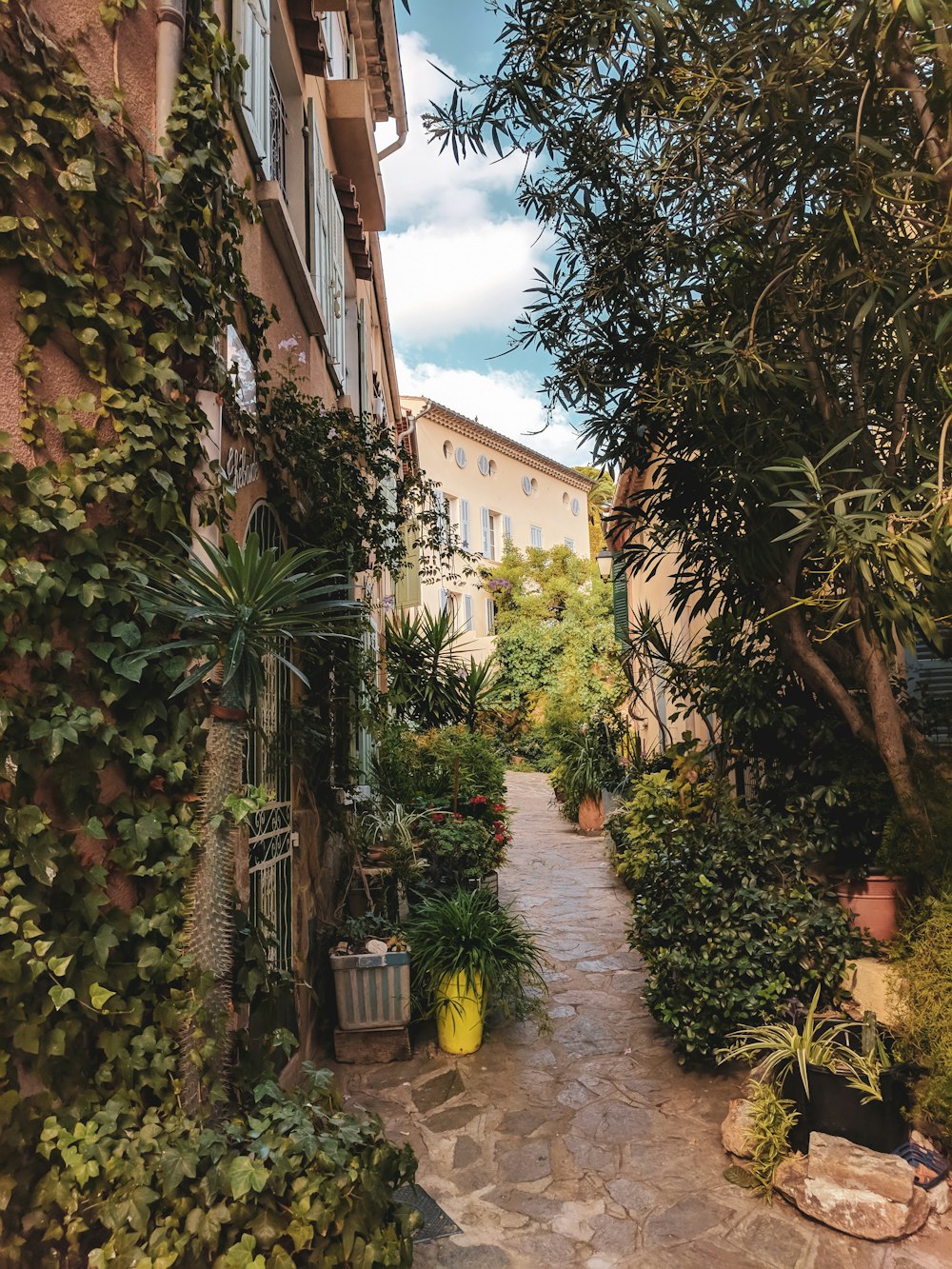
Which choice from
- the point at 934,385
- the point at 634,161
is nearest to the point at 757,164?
the point at 634,161

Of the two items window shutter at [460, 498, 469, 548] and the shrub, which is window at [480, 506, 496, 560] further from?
the shrub

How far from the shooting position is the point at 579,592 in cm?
2366

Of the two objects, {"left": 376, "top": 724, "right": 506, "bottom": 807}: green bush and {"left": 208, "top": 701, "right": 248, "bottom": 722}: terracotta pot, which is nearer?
{"left": 208, "top": 701, "right": 248, "bottom": 722}: terracotta pot

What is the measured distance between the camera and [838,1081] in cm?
356

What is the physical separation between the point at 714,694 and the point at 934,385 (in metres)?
2.25

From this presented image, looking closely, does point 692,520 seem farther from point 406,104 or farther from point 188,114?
point 406,104

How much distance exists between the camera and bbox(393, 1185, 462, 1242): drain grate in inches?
129

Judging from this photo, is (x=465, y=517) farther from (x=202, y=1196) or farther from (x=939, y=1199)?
(x=202, y=1196)

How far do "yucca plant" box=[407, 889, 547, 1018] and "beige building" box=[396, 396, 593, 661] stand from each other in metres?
16.2

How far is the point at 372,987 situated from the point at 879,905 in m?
2.79

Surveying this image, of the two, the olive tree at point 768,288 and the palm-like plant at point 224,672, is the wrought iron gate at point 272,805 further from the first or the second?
the olive tree at point 768,288

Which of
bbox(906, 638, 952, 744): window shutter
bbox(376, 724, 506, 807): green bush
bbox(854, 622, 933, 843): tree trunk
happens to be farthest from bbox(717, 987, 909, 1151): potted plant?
bbox(376, 724, 506, 807): green bush

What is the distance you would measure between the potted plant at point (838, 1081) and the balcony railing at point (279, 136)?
5.47 m

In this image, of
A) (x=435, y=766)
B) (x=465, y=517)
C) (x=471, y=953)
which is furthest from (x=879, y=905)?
(x=465, y=517)
